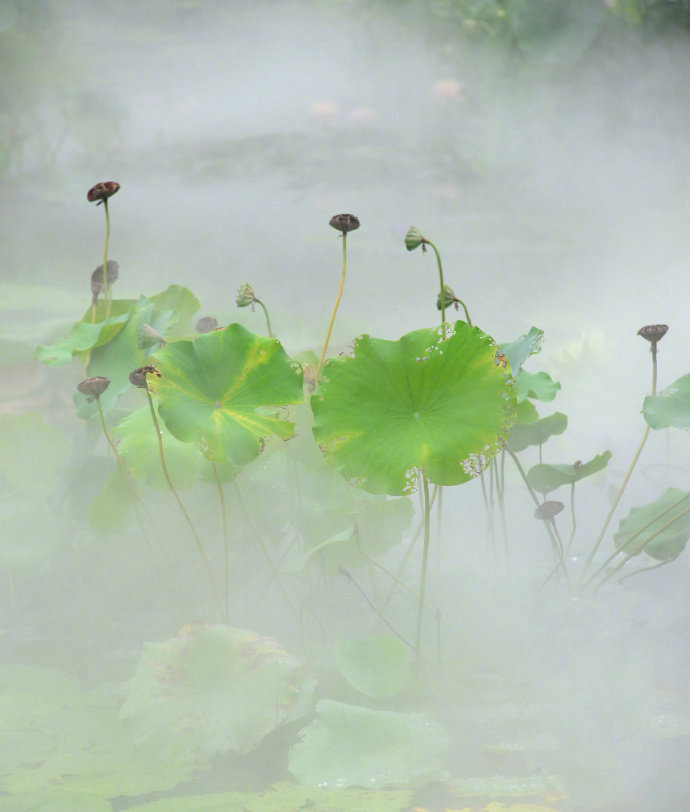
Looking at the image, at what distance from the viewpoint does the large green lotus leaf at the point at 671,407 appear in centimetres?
84

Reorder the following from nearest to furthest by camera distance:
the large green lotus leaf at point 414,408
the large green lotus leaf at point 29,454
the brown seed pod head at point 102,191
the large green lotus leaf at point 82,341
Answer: the large green lotus leaf at point 414,408
the brown seed pod head at point 102,191
the large green lotus leaf at point 82,341
the large green lotus leaf at point 29,454

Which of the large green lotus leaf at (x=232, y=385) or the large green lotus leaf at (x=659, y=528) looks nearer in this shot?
the large green lotus leaf at (x=232, y=385)

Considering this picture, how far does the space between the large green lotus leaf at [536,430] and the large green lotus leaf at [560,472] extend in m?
0.05

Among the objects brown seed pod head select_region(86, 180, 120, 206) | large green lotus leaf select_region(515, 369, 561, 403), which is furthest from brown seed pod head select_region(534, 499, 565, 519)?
brown seed pod head select_region(86, 180, 120, 206)

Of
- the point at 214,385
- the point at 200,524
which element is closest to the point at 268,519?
the point at 200,524

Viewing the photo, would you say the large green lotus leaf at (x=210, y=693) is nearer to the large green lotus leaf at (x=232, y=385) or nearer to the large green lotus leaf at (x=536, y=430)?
the large green lotus leaf at (x=232, y=385)

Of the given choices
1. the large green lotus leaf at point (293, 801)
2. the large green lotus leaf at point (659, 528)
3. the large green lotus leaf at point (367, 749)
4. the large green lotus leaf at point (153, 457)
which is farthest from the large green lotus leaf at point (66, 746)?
the large green lotus leaf at point (659, 528)

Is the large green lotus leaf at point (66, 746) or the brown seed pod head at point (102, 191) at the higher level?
the brown seed pod head at point (102, 191)

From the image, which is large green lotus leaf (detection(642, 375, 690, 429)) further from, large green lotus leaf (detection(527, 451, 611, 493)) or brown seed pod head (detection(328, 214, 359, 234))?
brown seed pod head (detection(328, 214, 359, 234))

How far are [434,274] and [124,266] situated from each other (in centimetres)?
78

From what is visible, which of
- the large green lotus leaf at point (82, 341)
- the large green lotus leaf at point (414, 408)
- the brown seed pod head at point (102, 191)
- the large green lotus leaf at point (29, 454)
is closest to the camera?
the large green lotus leaf at point (414, 408)

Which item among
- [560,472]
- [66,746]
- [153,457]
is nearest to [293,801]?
[66,746]

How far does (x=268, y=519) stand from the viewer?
1096mm

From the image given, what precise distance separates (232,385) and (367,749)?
41 centimetres
